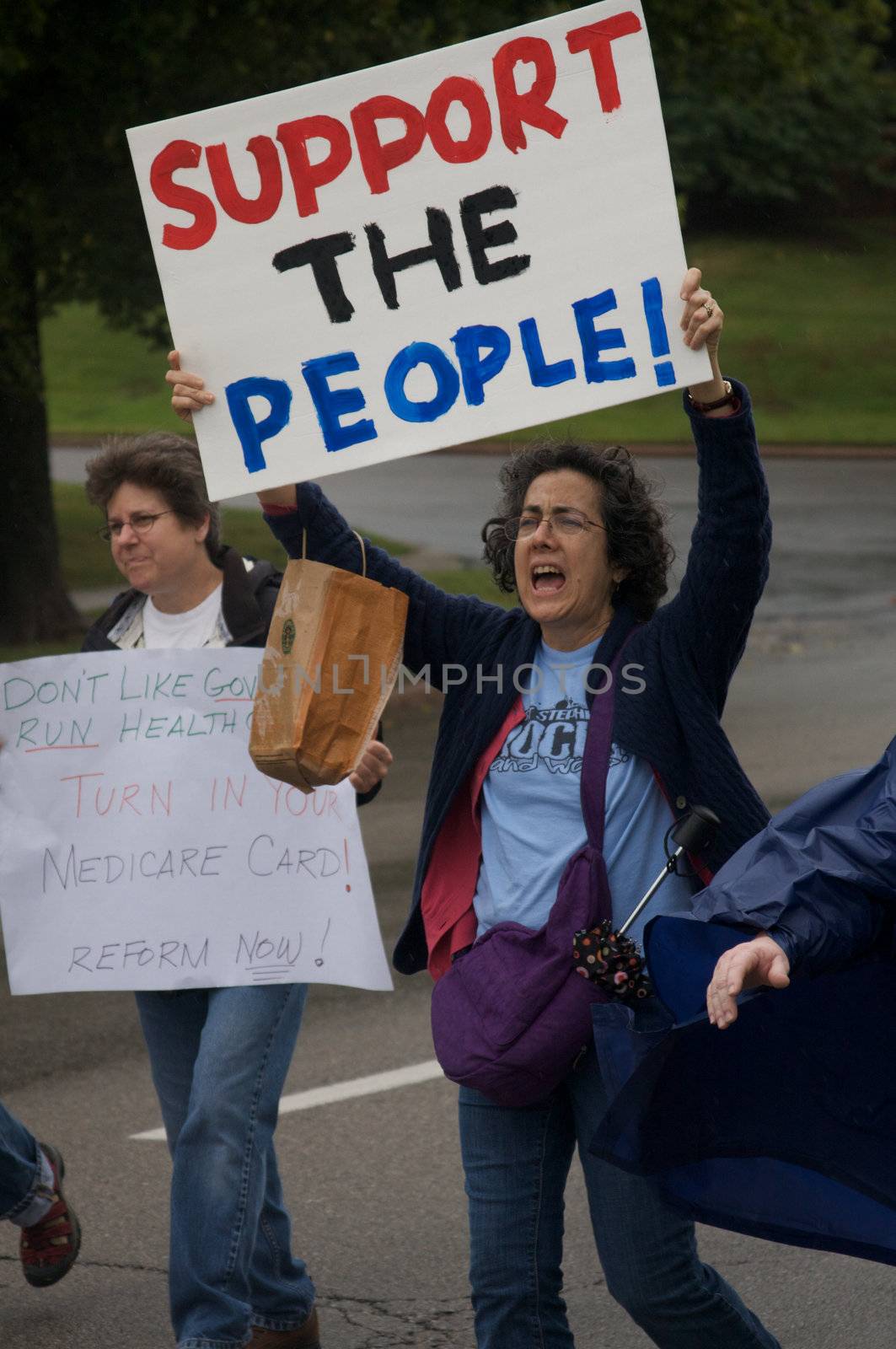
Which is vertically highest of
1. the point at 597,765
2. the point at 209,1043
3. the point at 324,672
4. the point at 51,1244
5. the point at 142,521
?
the point at 142,521

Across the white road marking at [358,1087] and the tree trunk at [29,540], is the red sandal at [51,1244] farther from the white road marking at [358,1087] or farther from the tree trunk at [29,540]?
the tree trunk at [29,540]

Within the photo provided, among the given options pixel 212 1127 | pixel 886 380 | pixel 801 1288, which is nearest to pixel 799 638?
pixel 801 1288

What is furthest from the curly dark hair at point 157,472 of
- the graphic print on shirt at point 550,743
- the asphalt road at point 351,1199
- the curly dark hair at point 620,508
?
the asphalt road at point 351,1199

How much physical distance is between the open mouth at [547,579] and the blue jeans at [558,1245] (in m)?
0.82

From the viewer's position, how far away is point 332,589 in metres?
3.44

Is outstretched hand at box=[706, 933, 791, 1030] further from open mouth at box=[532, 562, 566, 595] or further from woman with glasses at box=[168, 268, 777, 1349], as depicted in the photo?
open mouth at box=[532, 562, 566, 595]

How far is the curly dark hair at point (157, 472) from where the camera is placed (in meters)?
4.15

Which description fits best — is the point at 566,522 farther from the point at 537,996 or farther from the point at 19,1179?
the point at 19,1179

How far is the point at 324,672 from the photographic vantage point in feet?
11.3

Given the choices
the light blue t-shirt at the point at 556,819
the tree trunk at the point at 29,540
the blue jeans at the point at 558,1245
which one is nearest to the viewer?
the blue jeans at the point at 558,1245

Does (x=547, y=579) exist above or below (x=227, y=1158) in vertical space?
above

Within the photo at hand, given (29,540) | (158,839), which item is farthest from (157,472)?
(29,540)

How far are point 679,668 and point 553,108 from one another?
1.01 m

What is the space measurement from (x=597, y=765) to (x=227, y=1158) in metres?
1.11
